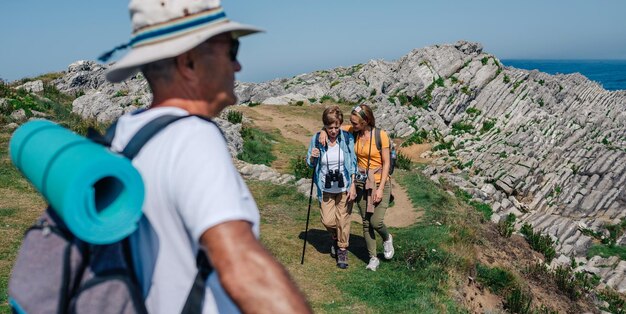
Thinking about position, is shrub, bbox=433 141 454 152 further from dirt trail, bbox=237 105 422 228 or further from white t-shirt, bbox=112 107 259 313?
white t-shirt, bbox=112 107 259 313

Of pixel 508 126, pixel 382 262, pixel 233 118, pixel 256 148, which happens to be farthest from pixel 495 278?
pixel 508 126

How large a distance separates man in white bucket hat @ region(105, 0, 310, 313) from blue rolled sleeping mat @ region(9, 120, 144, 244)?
0.11 meters

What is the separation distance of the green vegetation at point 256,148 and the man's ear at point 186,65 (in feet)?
55.9

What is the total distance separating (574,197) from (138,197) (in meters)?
25.9

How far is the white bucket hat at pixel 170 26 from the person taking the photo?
4.94 feet

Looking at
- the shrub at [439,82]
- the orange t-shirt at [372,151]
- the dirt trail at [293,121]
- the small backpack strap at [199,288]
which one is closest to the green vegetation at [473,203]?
the dirt trail at [293,121]

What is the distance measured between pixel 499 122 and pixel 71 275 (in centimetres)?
Result: 3249

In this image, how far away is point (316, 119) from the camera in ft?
104

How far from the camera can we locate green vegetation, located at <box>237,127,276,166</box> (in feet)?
63.5

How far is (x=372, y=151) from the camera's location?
8.34m

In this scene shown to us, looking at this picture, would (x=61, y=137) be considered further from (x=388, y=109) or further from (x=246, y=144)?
(x=388, y=109)

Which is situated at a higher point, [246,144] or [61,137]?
[61,137]

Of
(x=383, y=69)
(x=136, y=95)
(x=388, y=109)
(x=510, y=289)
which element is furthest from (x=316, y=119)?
(x=510, y=289)

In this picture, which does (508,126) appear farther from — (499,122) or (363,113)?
(363,113)
